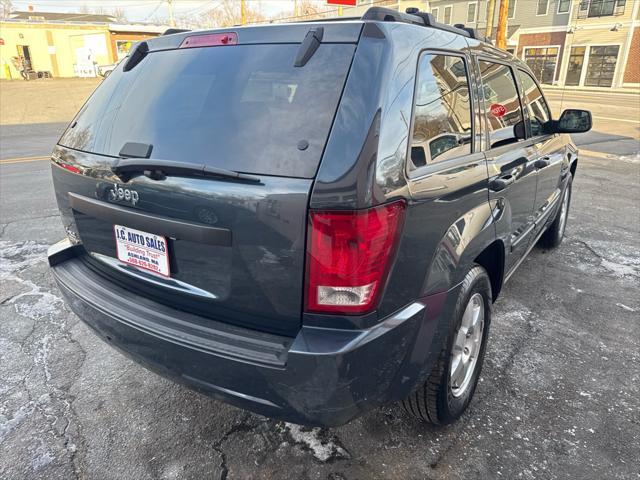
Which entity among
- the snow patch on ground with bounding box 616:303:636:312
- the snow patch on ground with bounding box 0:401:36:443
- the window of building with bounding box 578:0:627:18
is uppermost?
the window of building with bounding box 578:0:627:18

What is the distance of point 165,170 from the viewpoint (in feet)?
6.06

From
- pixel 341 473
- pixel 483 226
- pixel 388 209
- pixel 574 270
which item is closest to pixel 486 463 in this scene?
pixel 341 473

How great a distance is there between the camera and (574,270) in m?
4.39

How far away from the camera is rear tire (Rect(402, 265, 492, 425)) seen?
84.8 inches

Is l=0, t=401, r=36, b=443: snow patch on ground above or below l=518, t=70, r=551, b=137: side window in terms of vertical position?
below

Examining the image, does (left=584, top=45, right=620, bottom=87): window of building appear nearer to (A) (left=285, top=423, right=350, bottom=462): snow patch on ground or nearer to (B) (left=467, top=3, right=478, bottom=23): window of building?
(B) (left=467, top=3, right=478, bottom=23): window of building

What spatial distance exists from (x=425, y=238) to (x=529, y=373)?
61.5 inches

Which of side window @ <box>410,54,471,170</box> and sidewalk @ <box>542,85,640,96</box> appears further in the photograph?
sidewalk @ <box>542,85,640,96</box>

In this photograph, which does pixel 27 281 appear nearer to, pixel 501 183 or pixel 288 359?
pixel 288 359

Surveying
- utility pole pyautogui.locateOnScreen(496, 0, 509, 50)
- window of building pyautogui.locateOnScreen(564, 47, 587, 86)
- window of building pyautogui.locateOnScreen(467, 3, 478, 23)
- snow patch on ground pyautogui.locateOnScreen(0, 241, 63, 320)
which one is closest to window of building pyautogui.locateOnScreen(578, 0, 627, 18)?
window of building pyautogui.locateOnScreen(564, 47, 587, 86)

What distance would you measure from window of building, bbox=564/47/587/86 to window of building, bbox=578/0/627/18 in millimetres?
2396

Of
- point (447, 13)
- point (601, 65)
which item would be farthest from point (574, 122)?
A: point (447, 13)

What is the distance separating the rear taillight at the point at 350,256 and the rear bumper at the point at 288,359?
114mm

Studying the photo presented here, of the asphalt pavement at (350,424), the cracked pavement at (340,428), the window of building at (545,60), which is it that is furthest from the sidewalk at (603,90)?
the cracked pavement at (340,428)
